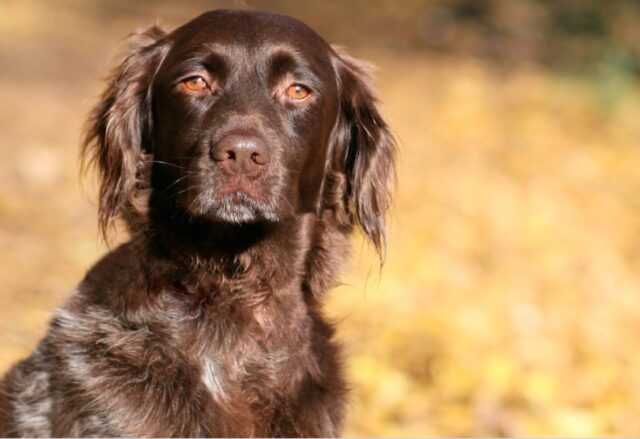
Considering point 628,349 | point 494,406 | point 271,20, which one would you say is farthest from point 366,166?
point 628,349

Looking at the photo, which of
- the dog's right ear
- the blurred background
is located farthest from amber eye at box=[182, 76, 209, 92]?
the blurred background

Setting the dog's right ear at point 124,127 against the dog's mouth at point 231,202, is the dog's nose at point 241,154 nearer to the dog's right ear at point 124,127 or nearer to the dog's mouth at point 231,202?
the dog's mouth at point 231,202

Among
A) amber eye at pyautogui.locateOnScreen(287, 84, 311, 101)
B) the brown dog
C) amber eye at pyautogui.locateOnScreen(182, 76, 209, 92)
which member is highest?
amber eye at pyautogui.locateOnScreen(182, 76, 209, 92)

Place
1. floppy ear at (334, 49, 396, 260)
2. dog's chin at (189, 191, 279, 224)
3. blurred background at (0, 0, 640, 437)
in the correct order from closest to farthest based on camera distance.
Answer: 1. dog's chin at (189, 191, 279, 224)
2. floppy ear at (334, 49, 396, 260)
3. blurred background at (0, 0, 640, 437)

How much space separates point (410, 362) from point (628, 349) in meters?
1.68

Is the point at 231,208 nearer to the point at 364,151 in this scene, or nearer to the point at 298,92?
the point at 298,92

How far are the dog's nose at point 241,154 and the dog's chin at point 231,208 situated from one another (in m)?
0.10

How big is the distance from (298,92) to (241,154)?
0.54 meters

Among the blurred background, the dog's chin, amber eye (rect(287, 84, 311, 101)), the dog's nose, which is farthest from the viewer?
the blurred background

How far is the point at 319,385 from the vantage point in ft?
14.6

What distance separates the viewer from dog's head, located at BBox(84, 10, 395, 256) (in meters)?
4.20

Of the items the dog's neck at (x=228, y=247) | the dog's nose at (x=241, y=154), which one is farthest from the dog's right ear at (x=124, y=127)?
the dog's nose at (x=241, y=154)

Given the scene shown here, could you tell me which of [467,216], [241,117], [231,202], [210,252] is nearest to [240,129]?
[241,117]

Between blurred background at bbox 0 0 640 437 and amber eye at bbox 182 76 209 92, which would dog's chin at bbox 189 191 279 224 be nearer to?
amber eye at bbox 182 76 209 92
